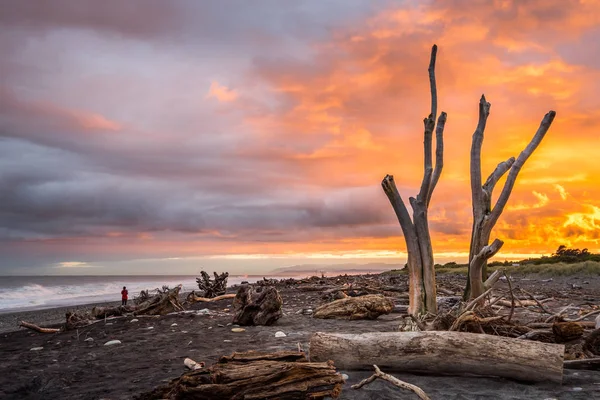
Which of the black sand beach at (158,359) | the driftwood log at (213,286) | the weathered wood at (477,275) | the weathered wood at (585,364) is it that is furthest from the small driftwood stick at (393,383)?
the driftwood log at (213,286)

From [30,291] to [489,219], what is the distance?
1416 inches

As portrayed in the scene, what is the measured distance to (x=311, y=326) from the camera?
888 centimetres

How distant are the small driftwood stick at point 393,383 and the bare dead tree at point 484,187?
14.3ft

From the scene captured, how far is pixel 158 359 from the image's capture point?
639cm

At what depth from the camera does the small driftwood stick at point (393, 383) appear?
13.0 feet

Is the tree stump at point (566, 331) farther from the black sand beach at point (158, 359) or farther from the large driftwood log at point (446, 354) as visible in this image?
the large driftwood log at point (446, 354)

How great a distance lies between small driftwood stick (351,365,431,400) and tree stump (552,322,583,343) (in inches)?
113

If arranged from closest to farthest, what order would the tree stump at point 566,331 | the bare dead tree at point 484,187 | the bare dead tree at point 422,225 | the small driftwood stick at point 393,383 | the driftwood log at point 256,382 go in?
the driftwood log at point 256,382, the small driftwood stick at point 393,383, the tree stump at point 566,331, the bare dead tree at point 484,187, the bare dead tree at point 422,225

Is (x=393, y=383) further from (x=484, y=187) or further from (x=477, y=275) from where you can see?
(x=484, y=187)

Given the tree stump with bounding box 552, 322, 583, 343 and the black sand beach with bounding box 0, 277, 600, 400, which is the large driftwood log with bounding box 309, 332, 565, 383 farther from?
the tree stump with bounding box 552, 322, 583, 343

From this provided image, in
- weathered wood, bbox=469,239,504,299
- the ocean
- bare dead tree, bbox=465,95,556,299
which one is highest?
bare dead tree, bbox=465,95,556,299

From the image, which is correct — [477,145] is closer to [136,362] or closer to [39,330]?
[136,362]

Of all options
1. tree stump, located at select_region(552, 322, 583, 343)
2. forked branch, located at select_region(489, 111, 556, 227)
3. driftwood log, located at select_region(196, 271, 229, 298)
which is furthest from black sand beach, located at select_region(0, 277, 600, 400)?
driftwood log, located at select_region(196, 271, 229, 298)

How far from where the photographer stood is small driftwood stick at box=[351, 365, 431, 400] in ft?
13.0
